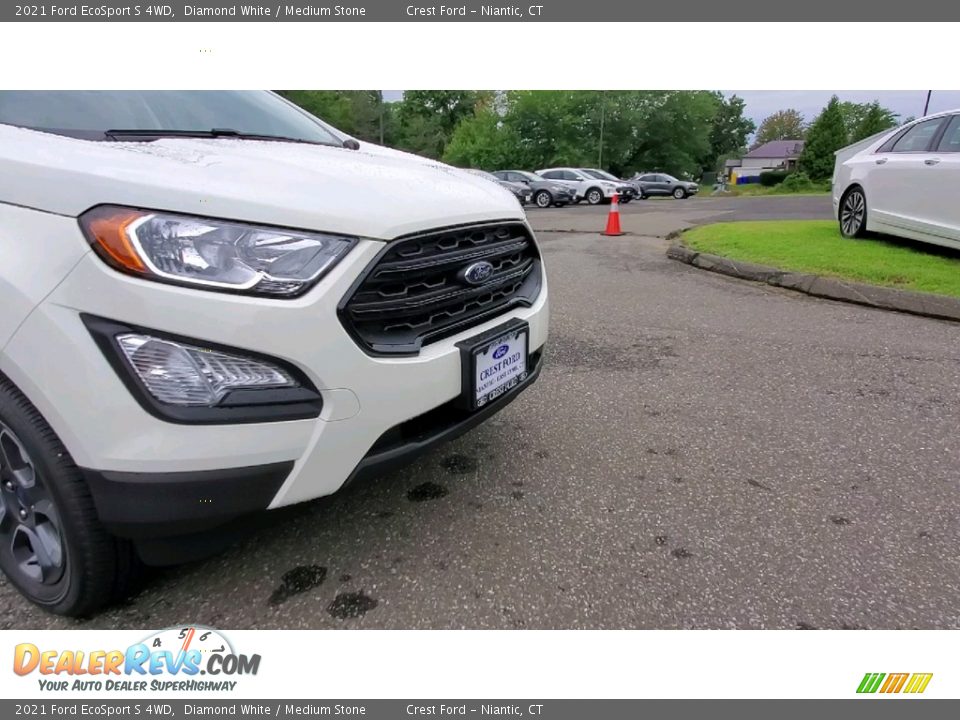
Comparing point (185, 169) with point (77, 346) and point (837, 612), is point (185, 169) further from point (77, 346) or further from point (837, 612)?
point (837, 612)

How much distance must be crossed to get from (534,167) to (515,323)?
131 ft

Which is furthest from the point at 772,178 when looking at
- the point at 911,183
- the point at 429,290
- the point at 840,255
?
the point at 429,290

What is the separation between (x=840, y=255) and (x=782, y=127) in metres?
93.5

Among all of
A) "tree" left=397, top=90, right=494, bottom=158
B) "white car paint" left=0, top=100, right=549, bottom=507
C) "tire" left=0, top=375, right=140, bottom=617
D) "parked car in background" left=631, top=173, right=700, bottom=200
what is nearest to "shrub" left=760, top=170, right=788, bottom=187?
"parked car in background" left=631, top=173, right=700, bottom=200

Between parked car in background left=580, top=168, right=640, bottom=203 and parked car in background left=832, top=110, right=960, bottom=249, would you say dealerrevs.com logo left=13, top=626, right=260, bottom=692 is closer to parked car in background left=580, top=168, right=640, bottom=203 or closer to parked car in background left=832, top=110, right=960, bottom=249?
parked car in background left=832, top=110, right=960, bottom=249

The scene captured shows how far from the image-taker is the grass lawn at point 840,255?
5.28 meters

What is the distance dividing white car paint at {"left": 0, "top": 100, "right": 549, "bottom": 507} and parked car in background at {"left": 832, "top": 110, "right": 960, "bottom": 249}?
6512mm

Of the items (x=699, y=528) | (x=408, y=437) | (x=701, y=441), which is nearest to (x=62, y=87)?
(x=408, y=437)

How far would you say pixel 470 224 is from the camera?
1888mm

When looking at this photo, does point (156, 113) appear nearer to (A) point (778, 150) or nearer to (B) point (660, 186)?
(B) point (660, 186)

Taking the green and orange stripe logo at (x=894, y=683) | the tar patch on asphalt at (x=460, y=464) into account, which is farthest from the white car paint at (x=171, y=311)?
the green and orange stripe logo at (x=894, y=683)

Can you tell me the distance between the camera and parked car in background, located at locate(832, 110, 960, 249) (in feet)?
18.4

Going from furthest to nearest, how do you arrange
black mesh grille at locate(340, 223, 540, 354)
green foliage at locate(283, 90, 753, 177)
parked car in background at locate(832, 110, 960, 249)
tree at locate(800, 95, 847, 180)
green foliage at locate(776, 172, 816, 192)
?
1. green foliage at locate(283, 90, 753, 177)
2. tree at locate(800, 95, 847, 180)
3. green foliage at locate(776, 172, 816, 192)
4. parked car in background at locate(832, 110, 960, 249)
5. black mesh grille at locate(340, 223, 540, 354)

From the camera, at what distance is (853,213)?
7.09 meters
